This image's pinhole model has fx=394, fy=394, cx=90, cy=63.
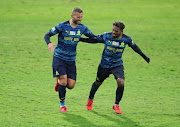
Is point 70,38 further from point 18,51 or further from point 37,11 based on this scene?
point 37,11

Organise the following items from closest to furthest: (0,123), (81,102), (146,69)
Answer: (0,123) < (81,102) < (146,69)

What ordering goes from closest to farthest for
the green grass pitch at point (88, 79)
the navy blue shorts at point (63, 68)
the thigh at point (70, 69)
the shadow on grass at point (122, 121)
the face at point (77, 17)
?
the shadow on grass at point (122, 121) < the green grass pitch at point (88, 79) < the face at point (77, 17) < the navy blue shorts at point (63, 68) < the thigh at point (70, 69)

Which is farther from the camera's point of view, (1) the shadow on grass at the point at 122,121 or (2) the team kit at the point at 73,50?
(2) the team kit at the point at 73,50

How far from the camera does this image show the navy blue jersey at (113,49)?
343 inches

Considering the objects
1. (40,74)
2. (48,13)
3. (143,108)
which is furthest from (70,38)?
(48,13)

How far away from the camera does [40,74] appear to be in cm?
1283

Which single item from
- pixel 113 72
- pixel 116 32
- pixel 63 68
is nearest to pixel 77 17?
pixel 116 32

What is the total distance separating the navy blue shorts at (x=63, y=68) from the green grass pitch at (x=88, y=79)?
81cm

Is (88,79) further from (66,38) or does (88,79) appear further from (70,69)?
(66,38)

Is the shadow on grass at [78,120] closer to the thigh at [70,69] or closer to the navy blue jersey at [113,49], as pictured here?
the thigh at [70,69]

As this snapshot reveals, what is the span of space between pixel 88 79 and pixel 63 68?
3.59 m

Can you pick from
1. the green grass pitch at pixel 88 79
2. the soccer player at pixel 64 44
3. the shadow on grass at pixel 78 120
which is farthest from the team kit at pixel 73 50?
the green grass pitch at pixel 88 79

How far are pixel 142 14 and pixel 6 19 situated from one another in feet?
34.7

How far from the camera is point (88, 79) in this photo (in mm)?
12359
